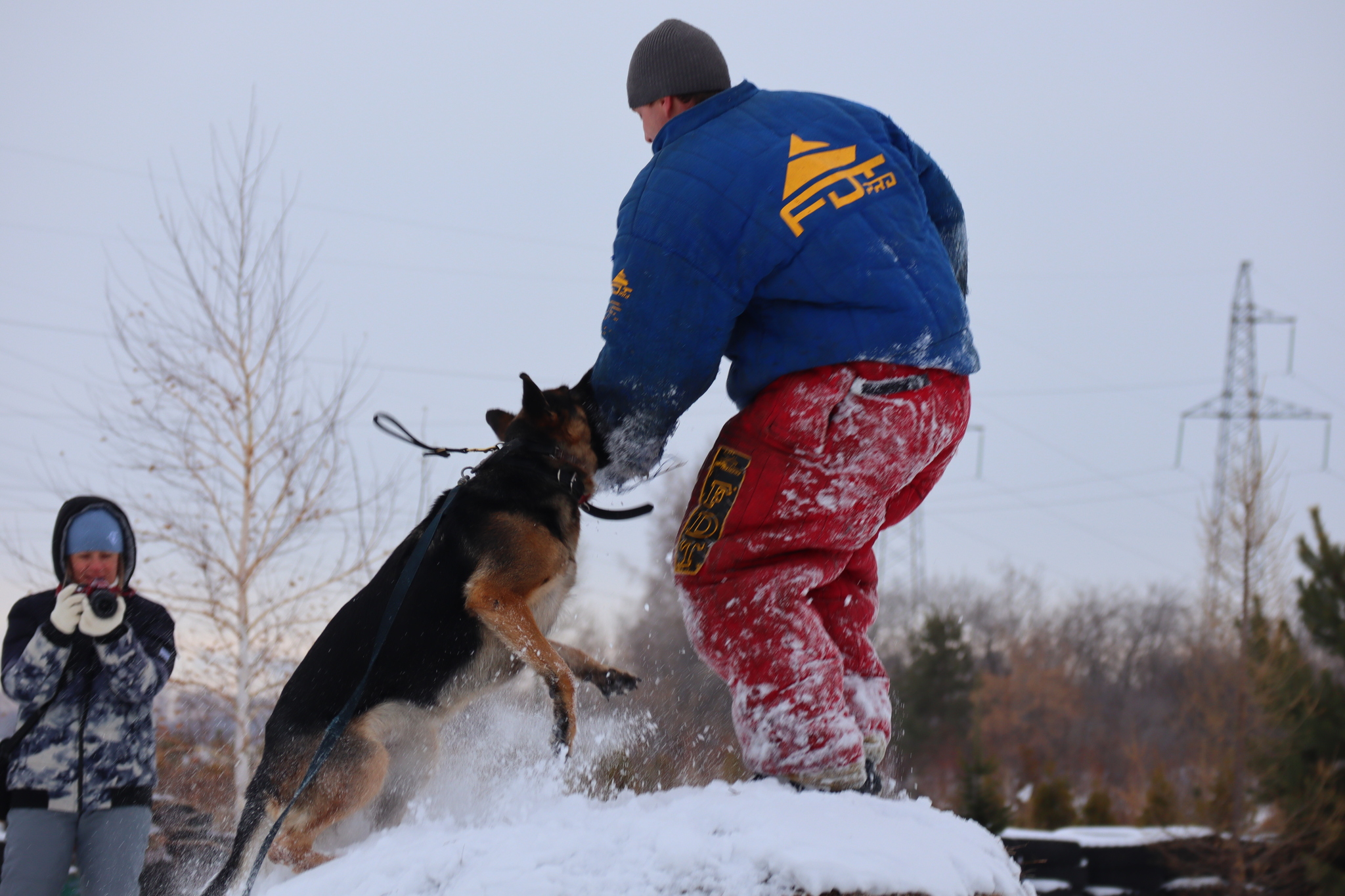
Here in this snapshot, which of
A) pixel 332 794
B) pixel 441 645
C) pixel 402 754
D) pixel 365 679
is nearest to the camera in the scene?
pixel 365 679

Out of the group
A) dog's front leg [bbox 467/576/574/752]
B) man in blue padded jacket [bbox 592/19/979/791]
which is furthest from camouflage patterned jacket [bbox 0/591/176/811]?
man in blue padded jacket [bbox 592/19/979/791]

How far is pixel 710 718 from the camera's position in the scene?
5.65m

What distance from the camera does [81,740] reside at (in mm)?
3281

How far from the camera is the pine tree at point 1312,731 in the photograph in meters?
16.2

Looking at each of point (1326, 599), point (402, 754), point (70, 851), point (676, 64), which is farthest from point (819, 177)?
point (1326, 599)

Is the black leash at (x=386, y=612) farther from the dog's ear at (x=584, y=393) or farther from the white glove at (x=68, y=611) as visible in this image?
the white glove at (x=68, y=611)

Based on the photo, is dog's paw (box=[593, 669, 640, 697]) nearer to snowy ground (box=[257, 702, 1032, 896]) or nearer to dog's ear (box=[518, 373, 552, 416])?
snowy ground (box=[257, 702, 1032, 896])

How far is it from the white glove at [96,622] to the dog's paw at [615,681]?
1625 millimetres

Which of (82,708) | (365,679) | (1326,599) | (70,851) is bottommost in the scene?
(1326,599)

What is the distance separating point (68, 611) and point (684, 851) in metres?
2.36

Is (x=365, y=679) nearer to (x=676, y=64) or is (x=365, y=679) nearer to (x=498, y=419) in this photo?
(x=498, y=419)

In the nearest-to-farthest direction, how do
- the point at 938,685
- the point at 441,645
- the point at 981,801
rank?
the point at 441,645
the point at 981,801
the point at 938,685

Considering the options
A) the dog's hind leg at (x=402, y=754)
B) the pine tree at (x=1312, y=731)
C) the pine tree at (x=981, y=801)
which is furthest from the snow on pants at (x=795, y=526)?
the pine tree at (x=1312, y=731)

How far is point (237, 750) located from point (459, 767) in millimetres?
8464
